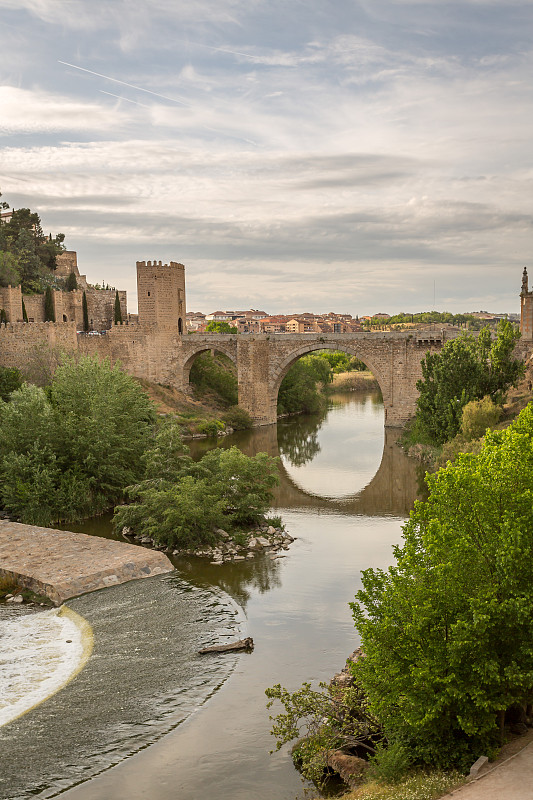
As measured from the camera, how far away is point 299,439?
3562 centimetres

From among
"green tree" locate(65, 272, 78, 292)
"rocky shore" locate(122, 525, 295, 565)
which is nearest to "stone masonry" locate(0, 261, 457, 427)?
"green tree" locate(65, 272, 78, 292)

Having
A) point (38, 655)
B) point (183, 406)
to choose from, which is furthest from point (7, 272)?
point (38, 655)

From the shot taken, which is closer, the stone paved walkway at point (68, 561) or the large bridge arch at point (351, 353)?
the stone paved walkway at point (68, 561)

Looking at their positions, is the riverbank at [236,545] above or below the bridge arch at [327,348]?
below

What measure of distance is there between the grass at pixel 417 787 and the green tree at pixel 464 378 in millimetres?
19556

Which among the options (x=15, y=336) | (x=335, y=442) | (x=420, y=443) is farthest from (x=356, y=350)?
(x=15, y=336)

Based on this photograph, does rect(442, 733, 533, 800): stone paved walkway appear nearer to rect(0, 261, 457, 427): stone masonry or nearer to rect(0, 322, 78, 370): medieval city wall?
rect(0, 322, 78, 370): medieval city wall

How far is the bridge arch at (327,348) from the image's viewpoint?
36500 millimetres

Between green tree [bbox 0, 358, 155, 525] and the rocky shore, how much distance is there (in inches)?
93.3

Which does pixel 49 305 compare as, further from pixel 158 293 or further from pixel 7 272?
pixel 158 293

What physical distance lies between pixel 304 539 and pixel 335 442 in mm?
16767

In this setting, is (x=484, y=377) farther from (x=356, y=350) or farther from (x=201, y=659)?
(x=201, y=659)

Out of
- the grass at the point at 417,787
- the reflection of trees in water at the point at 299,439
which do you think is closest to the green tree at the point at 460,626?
the grass at the point at 417,787

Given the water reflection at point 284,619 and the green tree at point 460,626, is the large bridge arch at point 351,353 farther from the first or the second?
the green tree at point 460,626
